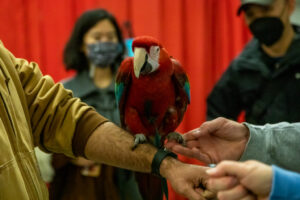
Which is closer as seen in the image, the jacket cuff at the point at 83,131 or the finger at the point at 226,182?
the finger at the point at 226,182

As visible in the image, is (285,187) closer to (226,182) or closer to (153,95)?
(226,182)

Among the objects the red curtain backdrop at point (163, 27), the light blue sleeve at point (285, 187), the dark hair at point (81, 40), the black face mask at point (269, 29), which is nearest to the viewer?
the light blue sleeve at point (285, 187)

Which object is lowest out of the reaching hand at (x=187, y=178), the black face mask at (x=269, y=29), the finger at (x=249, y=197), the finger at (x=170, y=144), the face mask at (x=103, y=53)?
the reaching hand at (x=187, y=178)

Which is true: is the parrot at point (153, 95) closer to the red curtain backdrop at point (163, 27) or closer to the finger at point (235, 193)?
the finger at point (235, 193)

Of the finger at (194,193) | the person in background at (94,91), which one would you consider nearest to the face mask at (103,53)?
the person in background at (94,91)

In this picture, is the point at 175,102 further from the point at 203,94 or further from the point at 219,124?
the point at 203,94

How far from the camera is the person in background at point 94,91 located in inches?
45.8

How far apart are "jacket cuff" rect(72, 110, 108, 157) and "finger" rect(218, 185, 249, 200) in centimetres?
40

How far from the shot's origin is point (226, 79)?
1.41 m

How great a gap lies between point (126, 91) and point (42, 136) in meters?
0.24

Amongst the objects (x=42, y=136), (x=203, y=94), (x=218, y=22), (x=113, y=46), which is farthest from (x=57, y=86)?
(x=218, y=22)

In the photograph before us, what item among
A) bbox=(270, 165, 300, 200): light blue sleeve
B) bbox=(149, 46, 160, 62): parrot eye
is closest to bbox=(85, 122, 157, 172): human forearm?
bbox=(149, 46, 160, 62): parrot eye

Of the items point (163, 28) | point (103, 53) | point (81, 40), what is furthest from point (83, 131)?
point (163, 28)

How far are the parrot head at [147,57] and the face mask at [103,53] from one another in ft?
2.20
